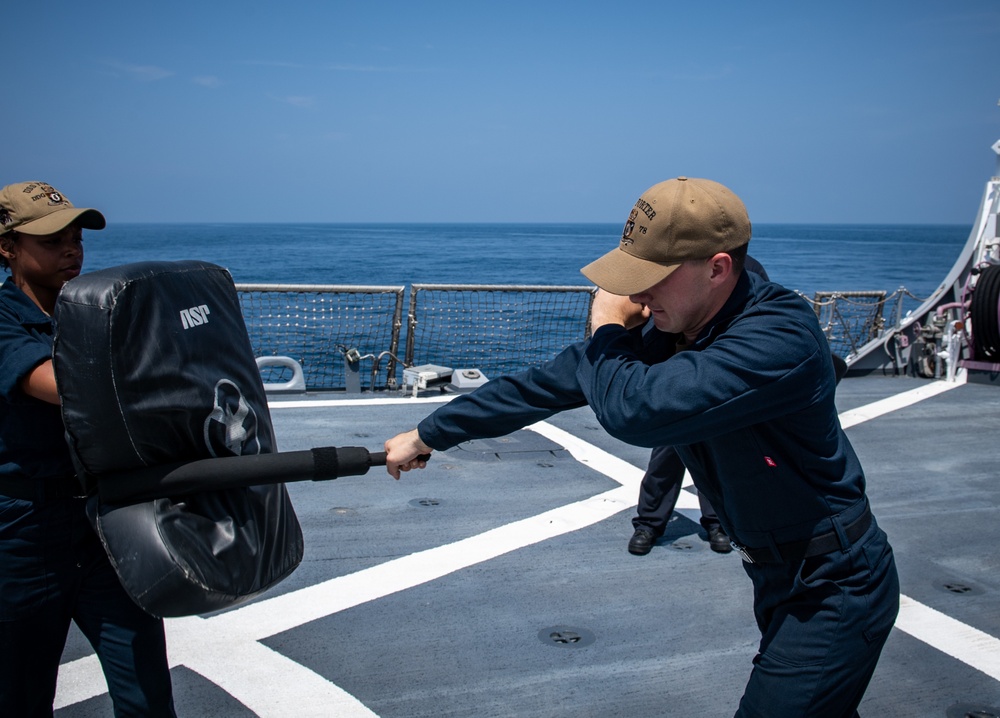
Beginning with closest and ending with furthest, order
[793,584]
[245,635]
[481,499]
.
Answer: [793,584], [245,635], [481,499]

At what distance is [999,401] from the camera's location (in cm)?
937

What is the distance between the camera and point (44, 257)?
2.60 meters

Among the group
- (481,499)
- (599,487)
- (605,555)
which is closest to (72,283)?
(605,555)

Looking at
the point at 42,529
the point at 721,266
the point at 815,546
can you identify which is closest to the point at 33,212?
the point at 42,529

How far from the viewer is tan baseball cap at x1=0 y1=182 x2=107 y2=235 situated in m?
2.54

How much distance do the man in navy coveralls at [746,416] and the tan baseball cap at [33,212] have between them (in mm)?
1238

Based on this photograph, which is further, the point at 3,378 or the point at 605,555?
the point at 605,555

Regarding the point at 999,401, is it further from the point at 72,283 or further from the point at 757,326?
the point at 72,283

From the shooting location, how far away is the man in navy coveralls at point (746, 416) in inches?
79.1

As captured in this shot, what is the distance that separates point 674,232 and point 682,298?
7.1 inches

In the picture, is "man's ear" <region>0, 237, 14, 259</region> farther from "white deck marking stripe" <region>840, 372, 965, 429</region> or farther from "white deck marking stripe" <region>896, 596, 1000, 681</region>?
"white deck marking stripe" <region>840, 372, 965, 429</region>

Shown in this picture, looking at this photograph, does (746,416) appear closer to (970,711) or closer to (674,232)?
(674,232)

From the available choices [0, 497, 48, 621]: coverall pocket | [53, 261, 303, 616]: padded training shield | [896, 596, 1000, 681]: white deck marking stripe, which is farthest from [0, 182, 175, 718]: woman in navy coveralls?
[896, 596, 1000, 681]: white deck marking stripe

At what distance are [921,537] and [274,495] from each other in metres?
4.51
